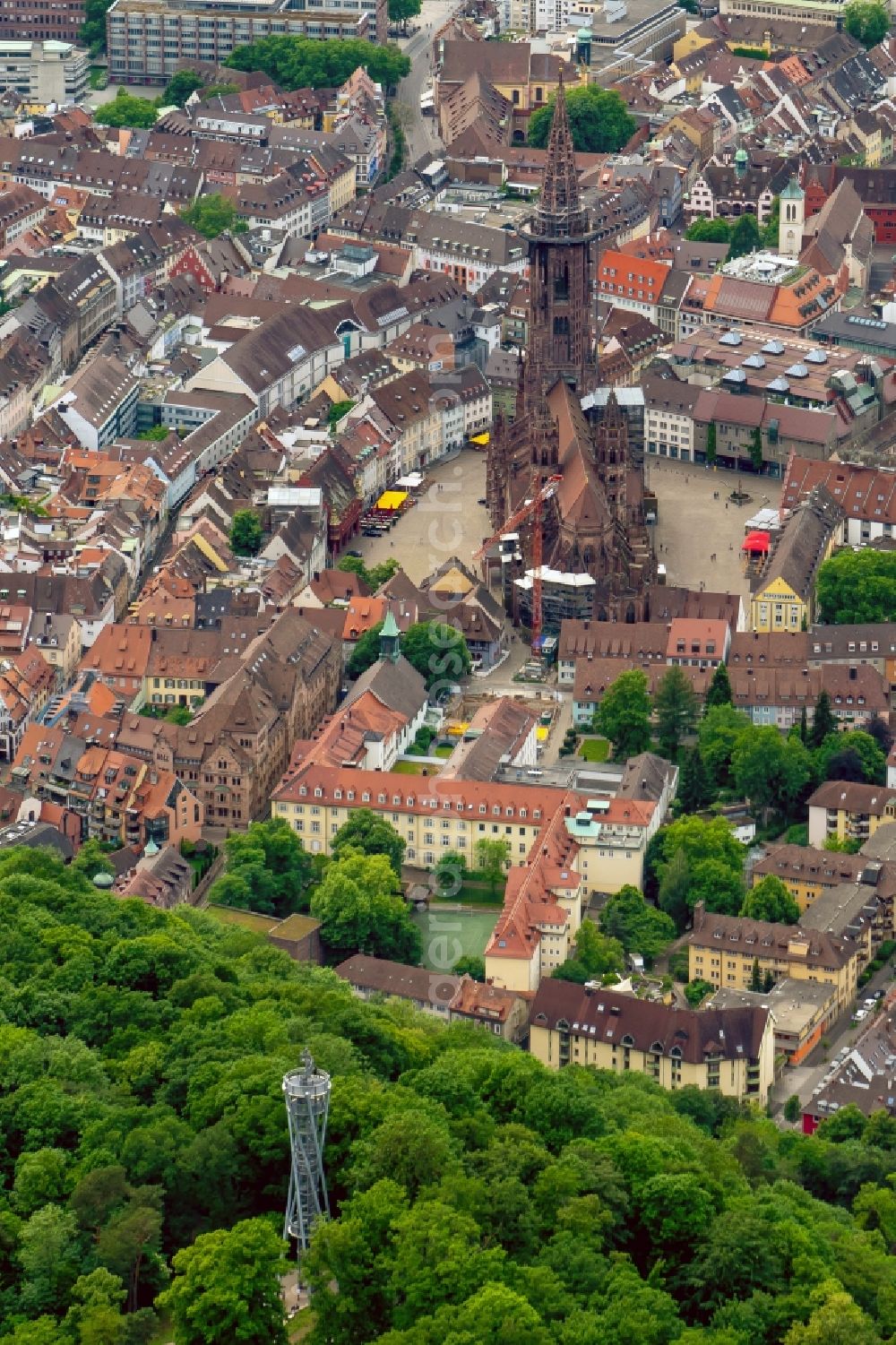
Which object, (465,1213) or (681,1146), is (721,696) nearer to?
(681,1146)

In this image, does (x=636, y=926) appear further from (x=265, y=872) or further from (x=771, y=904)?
(x=265, y=872)

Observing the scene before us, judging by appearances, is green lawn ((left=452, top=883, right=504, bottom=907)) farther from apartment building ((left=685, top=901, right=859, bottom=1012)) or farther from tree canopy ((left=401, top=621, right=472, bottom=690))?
tree canopy ((left=401, top=621, right=472, bottom=690))

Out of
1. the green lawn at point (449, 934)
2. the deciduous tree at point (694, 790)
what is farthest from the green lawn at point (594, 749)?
the green lawn at point (449, 934)

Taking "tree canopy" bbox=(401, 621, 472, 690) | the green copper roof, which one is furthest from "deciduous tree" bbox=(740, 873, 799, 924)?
"tree canopy" bbox=(401, 621, 472, 690)

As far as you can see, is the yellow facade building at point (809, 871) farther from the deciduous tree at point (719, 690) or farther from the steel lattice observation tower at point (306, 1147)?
the steel lattice observation tower at point (306, 1147)

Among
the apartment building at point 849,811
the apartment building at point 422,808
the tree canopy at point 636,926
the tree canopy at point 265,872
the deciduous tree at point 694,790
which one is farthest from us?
the deciduous tree at point 694,790

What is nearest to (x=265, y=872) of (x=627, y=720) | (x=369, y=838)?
(x=369, y=838)
